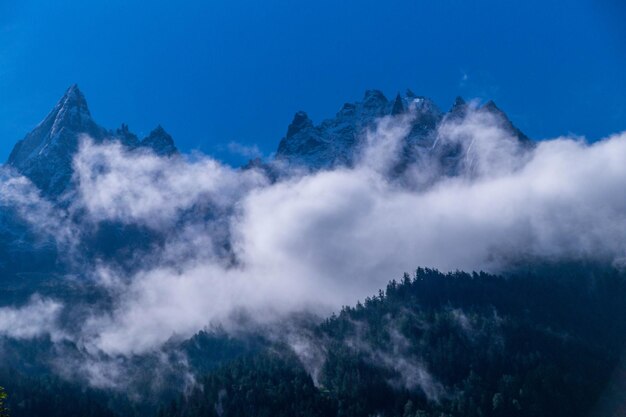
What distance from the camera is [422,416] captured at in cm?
19900

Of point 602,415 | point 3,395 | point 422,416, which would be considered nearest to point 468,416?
point 422,416

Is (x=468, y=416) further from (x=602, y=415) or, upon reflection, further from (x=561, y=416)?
(x=602, y=415)

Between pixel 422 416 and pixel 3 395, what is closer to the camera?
pixel 3 395

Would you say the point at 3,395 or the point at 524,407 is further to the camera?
the point at 524,407

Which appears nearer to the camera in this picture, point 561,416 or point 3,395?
point 3,395

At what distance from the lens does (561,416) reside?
647ft

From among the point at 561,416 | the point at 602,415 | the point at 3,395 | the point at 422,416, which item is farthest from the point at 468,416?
the point at 3,395

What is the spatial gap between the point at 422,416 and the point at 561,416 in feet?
132

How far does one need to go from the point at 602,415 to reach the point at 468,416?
129 feet

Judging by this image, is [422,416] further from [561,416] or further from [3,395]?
[3,395]

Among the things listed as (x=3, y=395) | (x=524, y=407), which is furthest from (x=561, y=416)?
(x=3, y=395)

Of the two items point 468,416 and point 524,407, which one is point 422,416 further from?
point 524,407

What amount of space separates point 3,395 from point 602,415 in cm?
18145

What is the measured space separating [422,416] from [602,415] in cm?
5239
